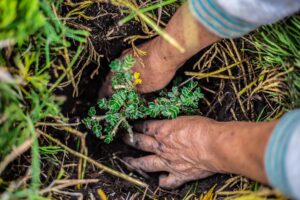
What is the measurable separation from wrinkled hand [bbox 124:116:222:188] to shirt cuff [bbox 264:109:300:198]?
30cm

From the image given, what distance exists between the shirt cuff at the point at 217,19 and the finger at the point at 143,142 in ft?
1.75

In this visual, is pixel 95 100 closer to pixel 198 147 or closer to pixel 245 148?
pixel 198 147

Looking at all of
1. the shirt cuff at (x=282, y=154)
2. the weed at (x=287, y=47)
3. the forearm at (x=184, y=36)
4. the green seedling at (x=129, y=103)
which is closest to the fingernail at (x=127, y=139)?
the green seedling at (x=129, y=103)

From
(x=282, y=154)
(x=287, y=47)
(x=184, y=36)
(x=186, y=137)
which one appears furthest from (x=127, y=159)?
(x=282, y=154)

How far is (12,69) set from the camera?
106 cm

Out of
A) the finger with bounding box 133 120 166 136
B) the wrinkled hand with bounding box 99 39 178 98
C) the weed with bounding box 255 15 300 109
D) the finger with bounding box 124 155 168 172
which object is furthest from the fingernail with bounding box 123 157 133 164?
the weed with bounding box 255 15 300 109

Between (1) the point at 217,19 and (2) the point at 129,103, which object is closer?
(1) the point at 217,19

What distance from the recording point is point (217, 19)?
1.05m

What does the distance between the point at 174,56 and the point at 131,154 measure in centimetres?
51

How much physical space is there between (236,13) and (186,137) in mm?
475

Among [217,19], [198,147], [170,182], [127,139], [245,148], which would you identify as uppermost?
[217,19]

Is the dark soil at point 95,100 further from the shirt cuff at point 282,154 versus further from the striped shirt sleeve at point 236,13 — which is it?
the shirt cuff at point 282,154

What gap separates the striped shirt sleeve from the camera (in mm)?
993

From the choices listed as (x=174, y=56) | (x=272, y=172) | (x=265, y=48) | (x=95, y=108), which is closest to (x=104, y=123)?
(x=95, y=108)
